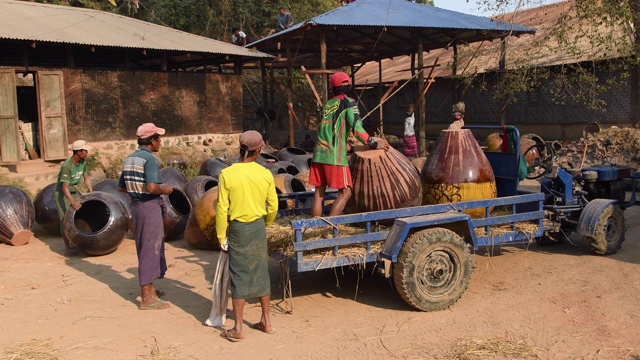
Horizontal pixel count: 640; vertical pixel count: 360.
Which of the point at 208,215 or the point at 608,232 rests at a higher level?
the point at 208,215

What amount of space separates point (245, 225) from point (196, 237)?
132 inches

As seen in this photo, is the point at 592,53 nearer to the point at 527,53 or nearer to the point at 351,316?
the point at 527,53

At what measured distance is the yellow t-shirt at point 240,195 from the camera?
15.3ft

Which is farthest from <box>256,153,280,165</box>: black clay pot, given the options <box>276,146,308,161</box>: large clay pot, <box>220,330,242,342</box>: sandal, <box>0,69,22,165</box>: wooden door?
<box>220,330,242,342</box>: sandal

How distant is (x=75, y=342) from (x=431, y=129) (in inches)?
765

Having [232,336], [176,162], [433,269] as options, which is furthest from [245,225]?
[176,162]

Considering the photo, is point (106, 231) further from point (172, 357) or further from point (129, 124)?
point (129, 124)

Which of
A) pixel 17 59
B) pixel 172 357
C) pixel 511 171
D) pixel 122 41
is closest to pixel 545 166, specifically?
pixel 511 171

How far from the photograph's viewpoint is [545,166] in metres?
6.70

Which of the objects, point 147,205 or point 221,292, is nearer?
point 221,292

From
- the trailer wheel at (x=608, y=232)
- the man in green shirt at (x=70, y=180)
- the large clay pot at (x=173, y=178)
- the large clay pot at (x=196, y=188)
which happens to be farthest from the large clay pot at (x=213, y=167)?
the trailer wheel at (x=608, y=232)

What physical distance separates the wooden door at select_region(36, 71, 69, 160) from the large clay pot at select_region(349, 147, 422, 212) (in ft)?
32.2

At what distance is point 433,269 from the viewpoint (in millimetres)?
5242

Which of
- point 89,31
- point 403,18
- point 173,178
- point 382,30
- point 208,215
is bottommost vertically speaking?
point 208,215
